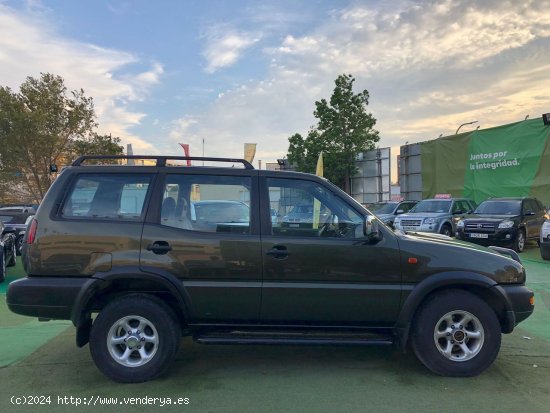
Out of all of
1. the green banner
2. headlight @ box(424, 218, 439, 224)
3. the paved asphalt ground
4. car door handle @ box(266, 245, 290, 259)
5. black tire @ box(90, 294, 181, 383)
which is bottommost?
the paved asphalt ground

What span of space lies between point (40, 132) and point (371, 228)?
868 inches

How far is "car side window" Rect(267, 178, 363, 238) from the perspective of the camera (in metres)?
4.18

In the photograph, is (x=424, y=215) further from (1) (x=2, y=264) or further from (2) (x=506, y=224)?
(1) (x=2, y=264)

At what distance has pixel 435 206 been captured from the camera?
16344mm

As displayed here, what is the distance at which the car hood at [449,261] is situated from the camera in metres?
4.11

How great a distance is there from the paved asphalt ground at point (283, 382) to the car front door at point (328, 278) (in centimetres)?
56

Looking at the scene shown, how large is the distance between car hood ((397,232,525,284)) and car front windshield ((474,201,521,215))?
35.2 feet

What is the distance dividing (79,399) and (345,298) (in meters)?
2.37

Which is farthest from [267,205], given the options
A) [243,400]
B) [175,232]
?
[243,400]

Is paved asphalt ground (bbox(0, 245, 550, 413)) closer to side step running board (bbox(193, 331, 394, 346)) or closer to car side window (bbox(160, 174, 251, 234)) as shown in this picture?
side step running board (bbox(193, 331, 394, 346))

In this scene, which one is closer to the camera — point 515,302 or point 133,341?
point 133,341

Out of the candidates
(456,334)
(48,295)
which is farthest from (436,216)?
(48,295)

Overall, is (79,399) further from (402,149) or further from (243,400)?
(402,149)

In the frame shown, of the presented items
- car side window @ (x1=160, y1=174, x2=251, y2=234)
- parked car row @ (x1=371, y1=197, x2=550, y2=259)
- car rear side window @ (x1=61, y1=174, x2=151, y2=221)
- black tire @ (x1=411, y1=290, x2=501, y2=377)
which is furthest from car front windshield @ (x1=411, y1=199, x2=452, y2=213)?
car rear side window @ (x1=61, y1=174, x2=151, y2=221)
